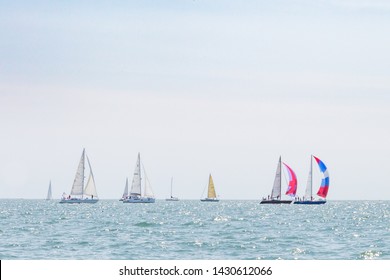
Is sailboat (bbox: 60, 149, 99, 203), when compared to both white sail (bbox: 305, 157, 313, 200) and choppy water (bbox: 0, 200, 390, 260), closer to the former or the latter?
white sail (bbox: 305, 157, 313, 200)

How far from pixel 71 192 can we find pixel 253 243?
384 ft

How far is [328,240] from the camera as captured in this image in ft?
169

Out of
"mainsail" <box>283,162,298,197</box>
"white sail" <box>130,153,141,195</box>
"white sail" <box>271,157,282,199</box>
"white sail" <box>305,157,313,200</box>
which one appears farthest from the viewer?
"white sail" <box>130,153,141,195</box>

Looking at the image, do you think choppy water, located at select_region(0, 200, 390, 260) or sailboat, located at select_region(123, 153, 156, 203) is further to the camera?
sailboat, located at select_region(123, 153, 156, 203)

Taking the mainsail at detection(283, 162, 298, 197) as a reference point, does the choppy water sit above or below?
below

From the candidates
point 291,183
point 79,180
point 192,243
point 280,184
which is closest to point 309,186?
point 291,183
